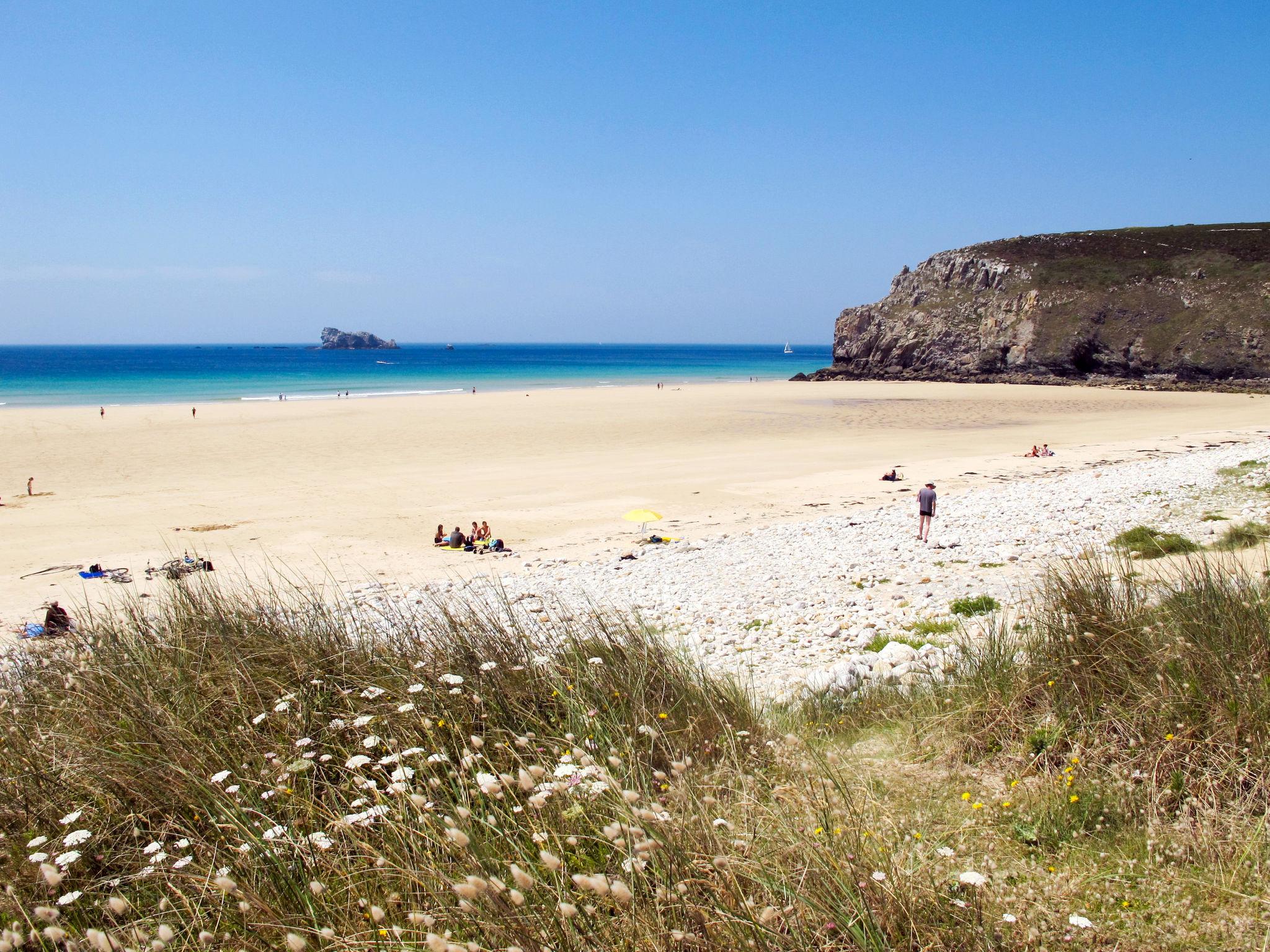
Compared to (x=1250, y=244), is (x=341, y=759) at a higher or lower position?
lower

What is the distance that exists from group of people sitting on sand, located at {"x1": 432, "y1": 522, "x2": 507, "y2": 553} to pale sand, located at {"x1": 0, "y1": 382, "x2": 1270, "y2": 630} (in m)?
0.43

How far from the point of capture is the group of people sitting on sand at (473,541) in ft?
43.9

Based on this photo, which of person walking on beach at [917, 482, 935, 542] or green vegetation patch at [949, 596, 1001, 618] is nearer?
green vegetation patch at [949, 596, 1001, 618]

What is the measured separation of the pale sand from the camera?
46.4ft

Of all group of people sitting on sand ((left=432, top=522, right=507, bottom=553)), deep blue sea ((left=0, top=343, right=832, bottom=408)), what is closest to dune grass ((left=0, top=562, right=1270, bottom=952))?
group of people sitting on sand ((left=432, top=522, right=507, bottom=553))

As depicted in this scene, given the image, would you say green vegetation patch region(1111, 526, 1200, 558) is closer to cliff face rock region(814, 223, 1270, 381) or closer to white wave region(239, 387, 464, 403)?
white wave region(239, 387, 464, 403)

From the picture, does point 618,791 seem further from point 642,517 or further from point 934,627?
point 642,517

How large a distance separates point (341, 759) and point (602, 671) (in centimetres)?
134

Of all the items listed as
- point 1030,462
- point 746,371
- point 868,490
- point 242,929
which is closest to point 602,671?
Answer: point 242,929

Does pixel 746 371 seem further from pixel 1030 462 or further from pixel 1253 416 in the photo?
pixel 1030 462

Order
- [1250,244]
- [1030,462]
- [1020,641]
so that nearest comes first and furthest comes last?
[1020,641] < [1030,462] < [1250,244]

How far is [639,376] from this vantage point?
87.1 meters

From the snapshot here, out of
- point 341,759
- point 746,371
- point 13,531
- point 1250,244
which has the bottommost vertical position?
point 13,531

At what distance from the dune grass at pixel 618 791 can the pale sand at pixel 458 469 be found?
2.54m
